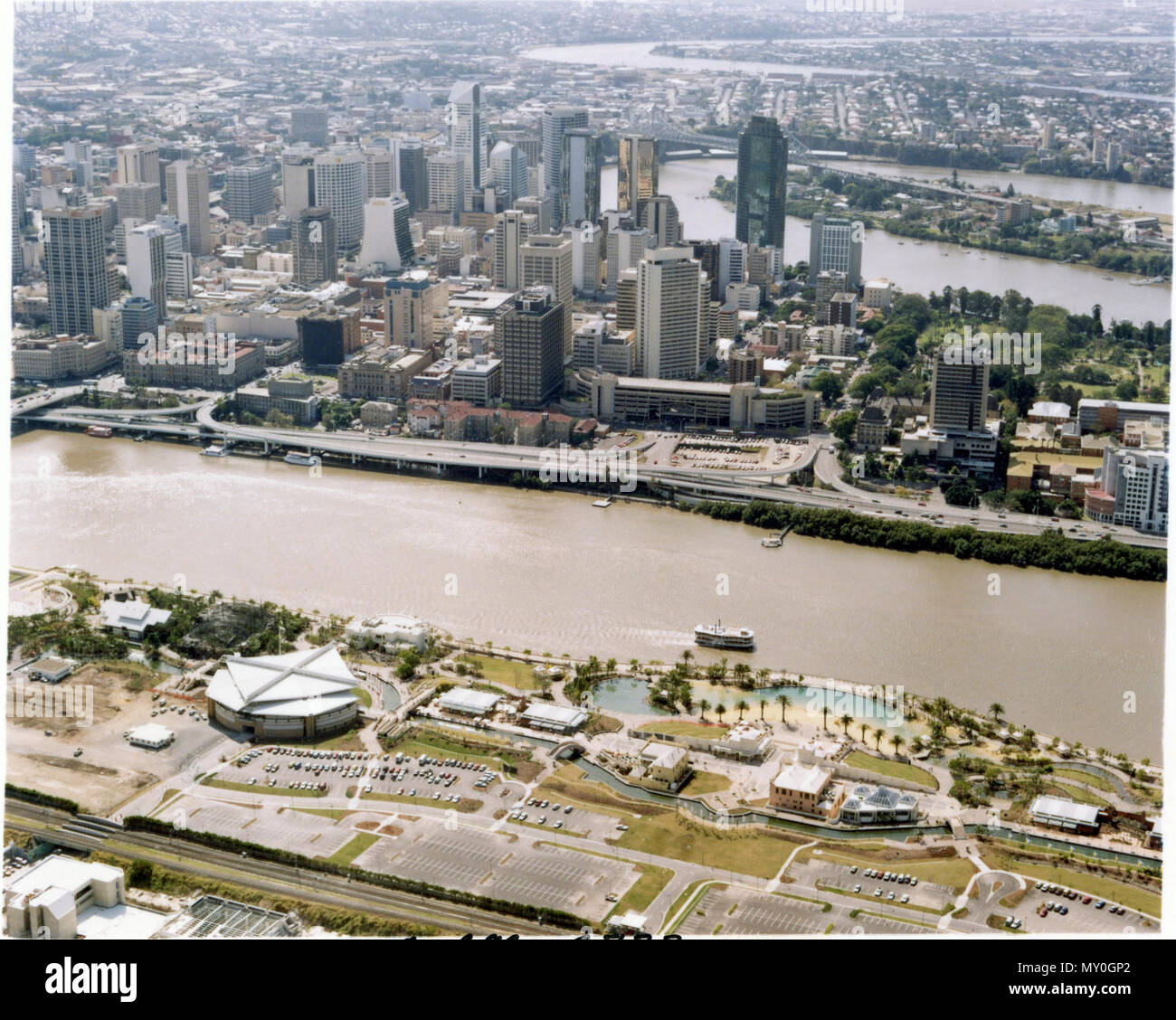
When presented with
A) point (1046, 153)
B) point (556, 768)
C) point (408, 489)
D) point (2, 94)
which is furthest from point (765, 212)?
point (2, 94)

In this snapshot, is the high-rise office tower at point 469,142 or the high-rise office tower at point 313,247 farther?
the high-rise office tower at point 469,142

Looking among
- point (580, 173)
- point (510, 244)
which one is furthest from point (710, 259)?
point (580, 173)

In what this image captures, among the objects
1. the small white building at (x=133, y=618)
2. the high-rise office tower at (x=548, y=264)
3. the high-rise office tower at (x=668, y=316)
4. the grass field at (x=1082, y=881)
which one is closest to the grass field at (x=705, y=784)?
the grass field at (x=1082, y=881)

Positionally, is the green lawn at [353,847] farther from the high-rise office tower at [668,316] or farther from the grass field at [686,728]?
the high-rise office tower at [668,316]

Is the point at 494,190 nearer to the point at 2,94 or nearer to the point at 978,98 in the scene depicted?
the point at 978,98

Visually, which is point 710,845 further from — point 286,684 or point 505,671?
point 286,684

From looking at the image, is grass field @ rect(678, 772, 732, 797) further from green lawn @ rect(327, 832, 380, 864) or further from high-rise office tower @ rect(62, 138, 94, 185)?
high-rise office tower @ rect(62, 138, 94, 185)

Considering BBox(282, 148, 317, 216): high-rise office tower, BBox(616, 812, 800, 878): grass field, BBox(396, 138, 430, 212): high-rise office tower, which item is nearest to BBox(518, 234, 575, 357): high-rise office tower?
BBox(282, 148, 317, 216): high-rise office tower
